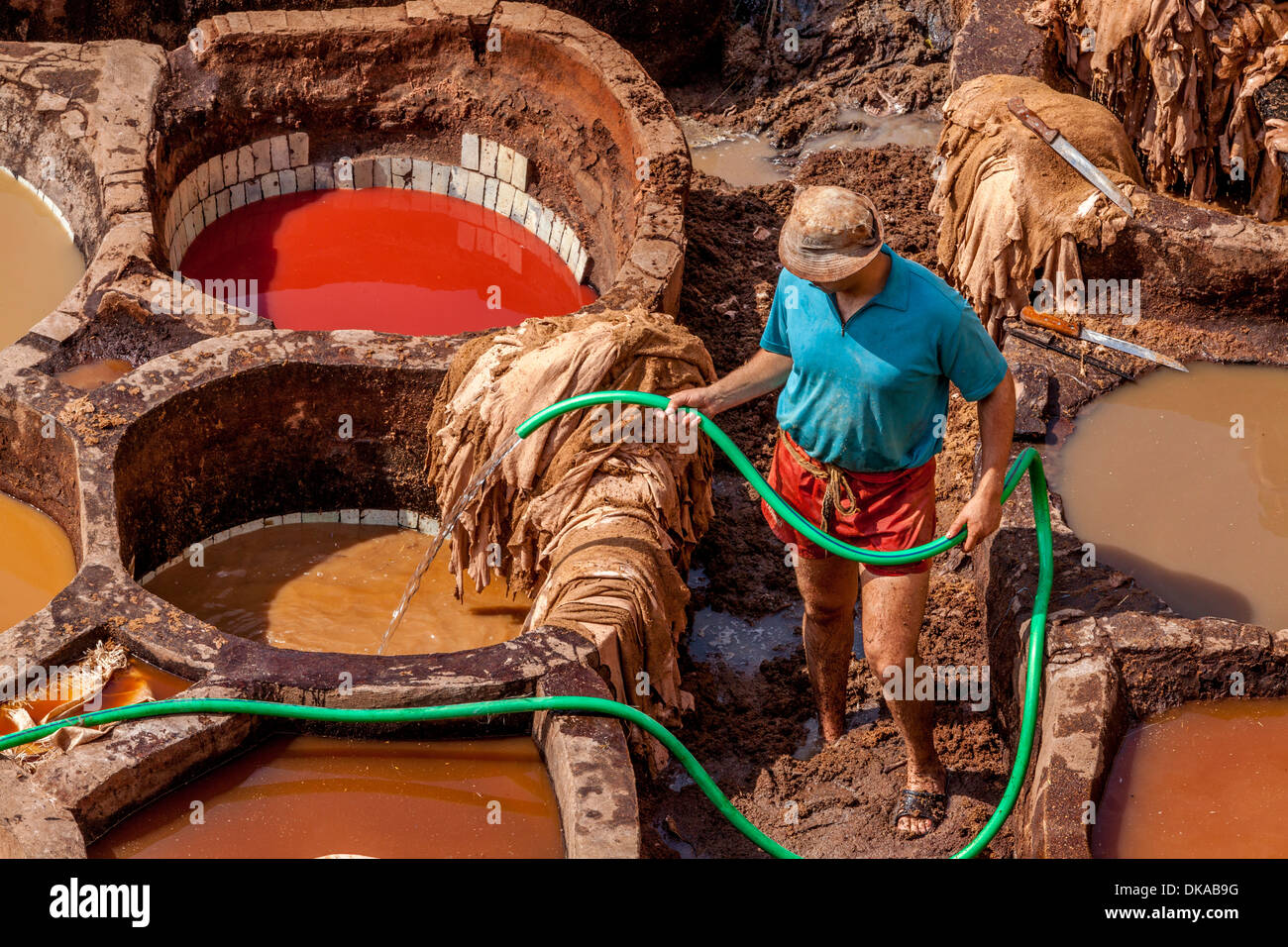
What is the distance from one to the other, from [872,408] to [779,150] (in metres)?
4.55

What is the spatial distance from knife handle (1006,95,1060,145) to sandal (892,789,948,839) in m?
2.98

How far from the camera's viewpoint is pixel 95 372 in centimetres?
605

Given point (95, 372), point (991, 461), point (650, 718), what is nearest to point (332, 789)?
point (650, 718)

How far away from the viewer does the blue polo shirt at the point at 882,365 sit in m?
4.25

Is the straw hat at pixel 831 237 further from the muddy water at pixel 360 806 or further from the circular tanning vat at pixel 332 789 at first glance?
the muddy water at pixel 360 806

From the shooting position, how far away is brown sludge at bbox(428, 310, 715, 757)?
4957 millimetres

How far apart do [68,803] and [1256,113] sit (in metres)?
5.97

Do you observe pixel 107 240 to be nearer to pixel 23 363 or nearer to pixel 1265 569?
pixel 23 363

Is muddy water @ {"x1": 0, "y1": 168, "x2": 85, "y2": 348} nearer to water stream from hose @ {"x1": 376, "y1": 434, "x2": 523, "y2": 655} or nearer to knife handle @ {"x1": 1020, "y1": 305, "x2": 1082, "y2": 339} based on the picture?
water stream from hose @ {"x1": 376, "y1": 434, "x2": 523, "y2": 655}

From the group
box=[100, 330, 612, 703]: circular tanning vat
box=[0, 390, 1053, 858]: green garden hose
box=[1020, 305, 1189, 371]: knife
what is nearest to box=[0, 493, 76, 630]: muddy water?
box=[100, 330, 612, 703]: circular tanning vat

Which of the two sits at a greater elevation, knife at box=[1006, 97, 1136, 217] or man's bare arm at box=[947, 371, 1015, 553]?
knife at box=[1006, 97, 1136, 217]

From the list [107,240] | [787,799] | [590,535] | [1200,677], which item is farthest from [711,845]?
[107,240]

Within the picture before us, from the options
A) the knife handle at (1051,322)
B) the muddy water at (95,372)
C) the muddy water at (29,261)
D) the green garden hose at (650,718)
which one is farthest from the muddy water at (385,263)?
the green garden hose at (650,718)

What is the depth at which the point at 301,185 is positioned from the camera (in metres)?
8.16
